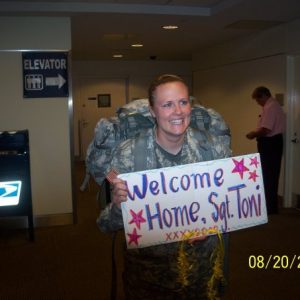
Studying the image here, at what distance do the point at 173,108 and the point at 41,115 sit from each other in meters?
3.38

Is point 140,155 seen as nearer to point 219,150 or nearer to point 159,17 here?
point 219,150

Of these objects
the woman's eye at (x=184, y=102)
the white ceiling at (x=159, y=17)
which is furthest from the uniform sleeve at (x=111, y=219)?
the white ceiling at (x=159, y=17)

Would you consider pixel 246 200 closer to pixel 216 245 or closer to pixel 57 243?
pixel 216 245

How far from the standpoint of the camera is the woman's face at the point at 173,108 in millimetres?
1504

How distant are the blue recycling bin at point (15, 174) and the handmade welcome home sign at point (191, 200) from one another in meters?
2.85

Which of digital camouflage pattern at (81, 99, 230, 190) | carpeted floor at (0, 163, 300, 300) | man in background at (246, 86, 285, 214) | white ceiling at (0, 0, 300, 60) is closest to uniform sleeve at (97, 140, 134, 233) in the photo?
digital camouflage pattern at (81, 99, 230, 190)

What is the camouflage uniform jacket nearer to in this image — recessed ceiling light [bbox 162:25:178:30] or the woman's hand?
the woman's hand

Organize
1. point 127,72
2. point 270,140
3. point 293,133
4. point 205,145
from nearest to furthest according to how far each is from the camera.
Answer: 1. point 205,145
2. point 270,140
3. point 293,133
4. point 127,72

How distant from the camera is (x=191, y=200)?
1564 millimetres

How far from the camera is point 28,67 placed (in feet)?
14.8

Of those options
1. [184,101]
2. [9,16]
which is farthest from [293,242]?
[9,16]
